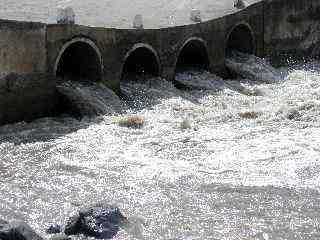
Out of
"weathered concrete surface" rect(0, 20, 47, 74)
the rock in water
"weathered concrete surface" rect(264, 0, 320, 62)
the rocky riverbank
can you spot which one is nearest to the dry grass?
"weathered concrete surface" rect(0, 20, 47, 74)

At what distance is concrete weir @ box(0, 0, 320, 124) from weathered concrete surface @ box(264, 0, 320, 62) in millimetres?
44

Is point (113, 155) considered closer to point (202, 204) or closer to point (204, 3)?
point (202, 204)

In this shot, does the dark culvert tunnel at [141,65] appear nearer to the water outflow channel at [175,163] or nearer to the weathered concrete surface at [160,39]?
the weathered concrete surface at [160,39]

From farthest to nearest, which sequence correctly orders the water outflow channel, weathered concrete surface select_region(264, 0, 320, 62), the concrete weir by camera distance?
1. weathered concrete surface select_region(264, 0, 320, 62)
2. the concrete weir
3. the water outflow channel

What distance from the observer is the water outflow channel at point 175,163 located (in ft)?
→ 40.3

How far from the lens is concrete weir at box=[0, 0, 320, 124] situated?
1980 centimetres

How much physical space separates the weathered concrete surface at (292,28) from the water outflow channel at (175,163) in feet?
27.0

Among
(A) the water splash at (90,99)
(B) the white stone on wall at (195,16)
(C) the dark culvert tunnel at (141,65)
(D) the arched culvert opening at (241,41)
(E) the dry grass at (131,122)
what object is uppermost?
(B) the white stone on wall at (195,16)

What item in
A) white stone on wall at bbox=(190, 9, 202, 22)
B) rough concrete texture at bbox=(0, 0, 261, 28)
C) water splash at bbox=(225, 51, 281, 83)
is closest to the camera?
rough concrete texture at bbox=(0, 0, 261, 28)

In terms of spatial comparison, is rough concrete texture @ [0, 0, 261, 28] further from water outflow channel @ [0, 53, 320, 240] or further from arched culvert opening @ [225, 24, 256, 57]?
water outflow channel @ [0, 53, 320, 240]

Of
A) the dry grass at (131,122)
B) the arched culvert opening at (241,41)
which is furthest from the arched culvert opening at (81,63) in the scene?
the arched culvert opening at (241,41)

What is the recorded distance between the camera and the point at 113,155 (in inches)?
651

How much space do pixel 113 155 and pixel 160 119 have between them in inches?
167

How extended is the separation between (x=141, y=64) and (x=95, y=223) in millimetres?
15028
